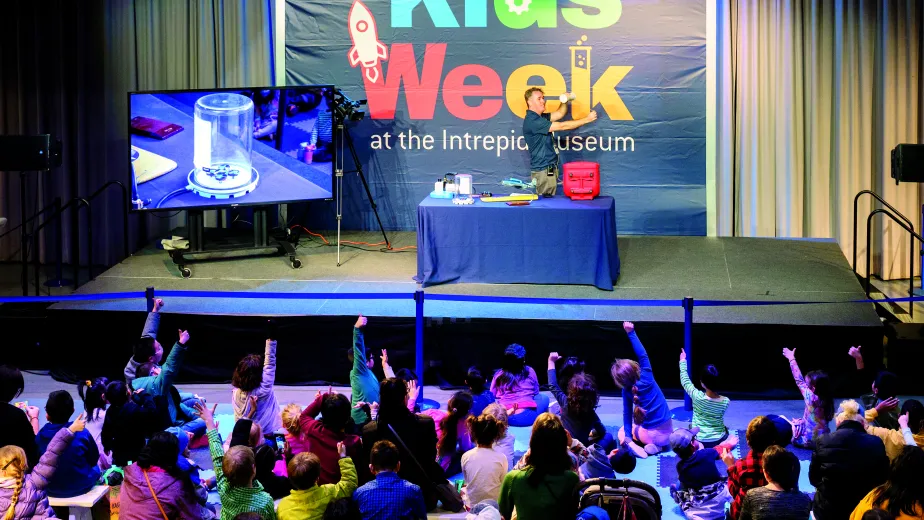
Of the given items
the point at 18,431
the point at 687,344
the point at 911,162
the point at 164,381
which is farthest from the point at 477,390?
the point at 911,162

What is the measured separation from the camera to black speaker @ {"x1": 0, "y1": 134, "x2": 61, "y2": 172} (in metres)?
9.66

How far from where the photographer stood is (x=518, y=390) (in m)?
7.02

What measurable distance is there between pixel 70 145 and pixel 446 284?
15.5 ft

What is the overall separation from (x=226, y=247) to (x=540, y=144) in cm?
301

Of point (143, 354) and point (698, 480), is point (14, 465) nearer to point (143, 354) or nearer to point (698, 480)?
point (143, 354)

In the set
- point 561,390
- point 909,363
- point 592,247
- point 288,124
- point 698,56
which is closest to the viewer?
point 561,390

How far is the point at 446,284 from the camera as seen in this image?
9133mm

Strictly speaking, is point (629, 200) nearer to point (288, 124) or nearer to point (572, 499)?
point (288, 124)

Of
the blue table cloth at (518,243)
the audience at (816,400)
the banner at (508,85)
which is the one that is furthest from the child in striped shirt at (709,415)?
the banner at (508,85)

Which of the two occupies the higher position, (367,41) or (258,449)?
(367,41)

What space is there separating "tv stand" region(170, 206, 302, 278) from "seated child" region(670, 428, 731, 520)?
4993mm

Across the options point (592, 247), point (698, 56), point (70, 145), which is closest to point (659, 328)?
point (592, 247)

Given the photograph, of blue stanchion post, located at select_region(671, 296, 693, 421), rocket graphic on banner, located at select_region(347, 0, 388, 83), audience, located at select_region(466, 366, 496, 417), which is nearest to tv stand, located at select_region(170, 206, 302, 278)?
rocket graphic on banner, located at select_region(347, 0, 388, 83)

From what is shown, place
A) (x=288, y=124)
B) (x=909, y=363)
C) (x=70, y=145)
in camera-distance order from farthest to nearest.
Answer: (x=70, y=145), (x=288, y=124), (x=909, y=363)
